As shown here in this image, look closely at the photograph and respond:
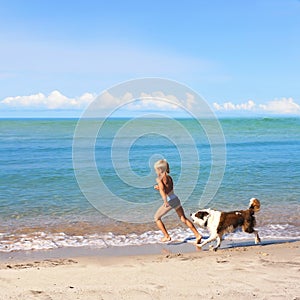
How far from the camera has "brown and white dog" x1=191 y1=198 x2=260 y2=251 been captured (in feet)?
27.8

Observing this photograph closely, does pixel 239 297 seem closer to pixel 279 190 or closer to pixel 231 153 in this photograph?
pixel 279 190

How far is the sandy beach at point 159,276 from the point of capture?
5.75m

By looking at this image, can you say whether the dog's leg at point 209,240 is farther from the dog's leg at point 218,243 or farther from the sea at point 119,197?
the sea at point 119,197

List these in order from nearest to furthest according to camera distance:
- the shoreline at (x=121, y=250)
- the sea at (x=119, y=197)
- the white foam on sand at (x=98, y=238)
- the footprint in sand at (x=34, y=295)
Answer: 1. the footprint in sand at (x=34, y=295)
2. the shoreline at (x=121, y=250)
3. the white foam on sand at (x=98, y=238)
4. the sea at (x=119, y=197)

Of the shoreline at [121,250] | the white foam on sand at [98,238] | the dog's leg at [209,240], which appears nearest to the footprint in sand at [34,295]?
the shoreline at [121,250]

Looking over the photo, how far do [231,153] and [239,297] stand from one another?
81.2 ft

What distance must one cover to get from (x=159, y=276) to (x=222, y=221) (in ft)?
7.85

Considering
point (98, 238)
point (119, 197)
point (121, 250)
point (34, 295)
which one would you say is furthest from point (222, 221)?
point (119, 197)

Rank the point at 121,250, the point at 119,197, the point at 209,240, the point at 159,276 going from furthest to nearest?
the point at 119,197, the point at 121,250, the point at 209,240, the point at 159,276

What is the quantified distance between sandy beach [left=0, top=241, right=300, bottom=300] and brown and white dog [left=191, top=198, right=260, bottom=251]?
1.09ft

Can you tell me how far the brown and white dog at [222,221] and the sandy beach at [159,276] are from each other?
0.33 m

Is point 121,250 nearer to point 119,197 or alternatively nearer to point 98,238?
point 98,238

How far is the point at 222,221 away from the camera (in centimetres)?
849

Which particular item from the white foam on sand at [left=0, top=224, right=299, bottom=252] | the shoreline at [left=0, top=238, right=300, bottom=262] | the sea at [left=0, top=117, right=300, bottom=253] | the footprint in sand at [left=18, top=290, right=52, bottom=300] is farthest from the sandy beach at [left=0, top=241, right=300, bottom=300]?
the sea at [left=0, top=117, right=300, bottom=253]
